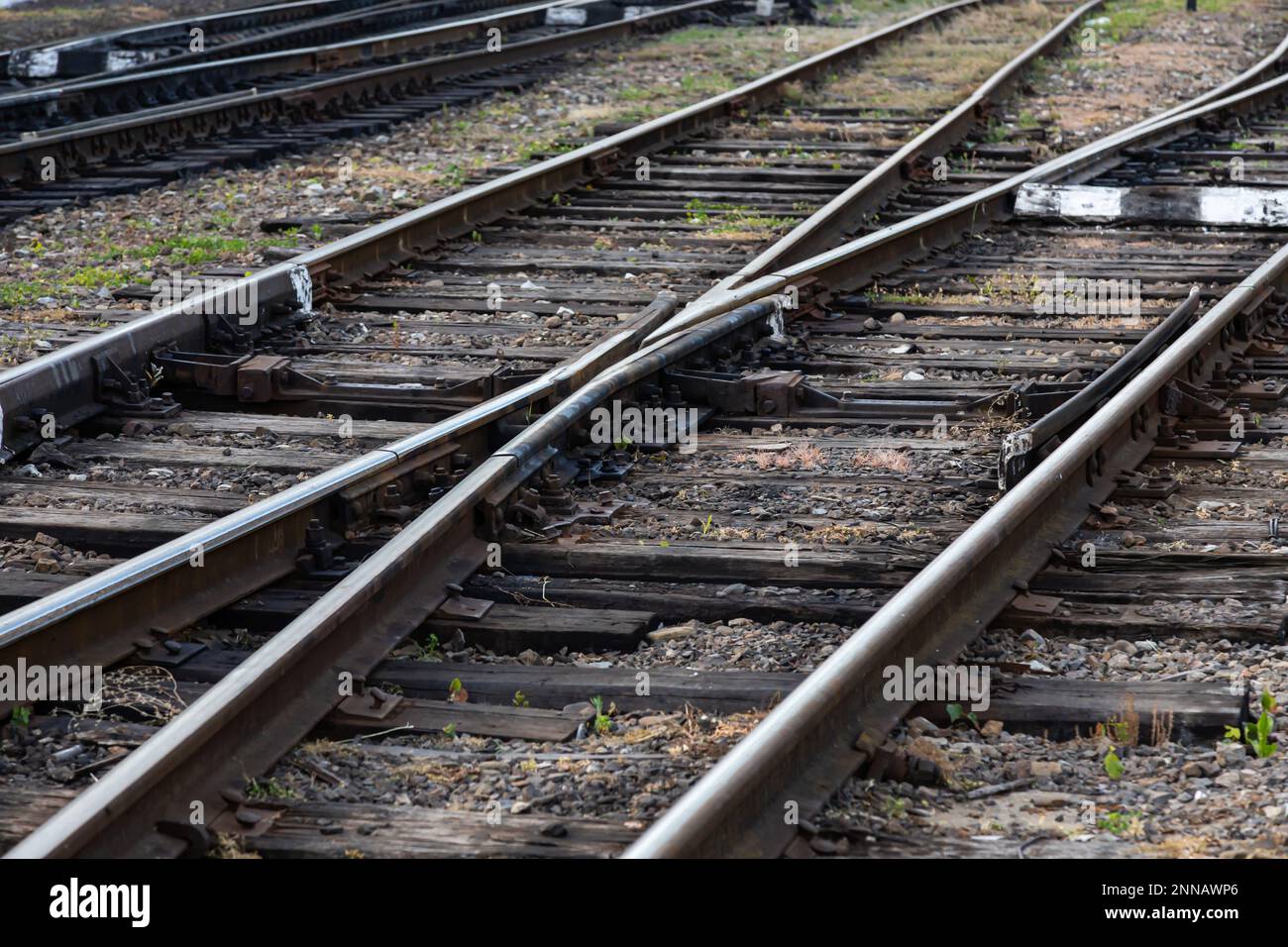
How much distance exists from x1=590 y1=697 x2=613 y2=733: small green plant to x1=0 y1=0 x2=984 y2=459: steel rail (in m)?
2.96

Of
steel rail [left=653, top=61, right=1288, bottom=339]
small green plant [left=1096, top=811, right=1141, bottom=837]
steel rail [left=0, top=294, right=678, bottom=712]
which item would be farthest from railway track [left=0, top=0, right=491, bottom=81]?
small green plant [left=1096, top=811, right=1141, bottom=837]

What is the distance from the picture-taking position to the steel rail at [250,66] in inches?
559

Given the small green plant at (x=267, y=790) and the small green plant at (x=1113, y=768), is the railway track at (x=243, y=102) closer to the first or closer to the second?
the small green plant at (x=267, y=790)

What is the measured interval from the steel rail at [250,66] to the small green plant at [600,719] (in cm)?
977

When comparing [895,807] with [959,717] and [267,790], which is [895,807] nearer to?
[959,717]

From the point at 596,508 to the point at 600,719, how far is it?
5.26ft

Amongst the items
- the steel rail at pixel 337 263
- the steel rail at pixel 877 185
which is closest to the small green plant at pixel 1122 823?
the steel rail at pixel 337 263

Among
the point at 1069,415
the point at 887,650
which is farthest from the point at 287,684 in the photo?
the point at 1069,415

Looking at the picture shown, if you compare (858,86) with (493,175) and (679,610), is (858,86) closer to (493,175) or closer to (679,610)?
(493,175)

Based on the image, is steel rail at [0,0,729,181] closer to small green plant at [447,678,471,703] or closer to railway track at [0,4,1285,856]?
railway track at [0,4,1285,856]

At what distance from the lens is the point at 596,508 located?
5934mm

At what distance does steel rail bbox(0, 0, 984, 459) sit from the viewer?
6.82 metres
